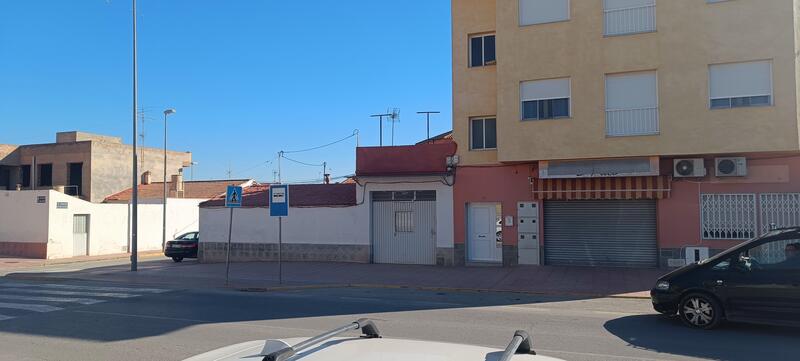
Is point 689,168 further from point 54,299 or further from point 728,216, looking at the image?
point 54,299

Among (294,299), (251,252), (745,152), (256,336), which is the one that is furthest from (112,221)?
(745,152)

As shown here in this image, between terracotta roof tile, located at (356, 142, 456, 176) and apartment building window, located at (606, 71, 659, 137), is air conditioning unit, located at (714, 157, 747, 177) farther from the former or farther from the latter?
terracotta roof tile, located at (356, 142, 456, 176)

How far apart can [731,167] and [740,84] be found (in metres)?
2.38

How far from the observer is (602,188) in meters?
18.0

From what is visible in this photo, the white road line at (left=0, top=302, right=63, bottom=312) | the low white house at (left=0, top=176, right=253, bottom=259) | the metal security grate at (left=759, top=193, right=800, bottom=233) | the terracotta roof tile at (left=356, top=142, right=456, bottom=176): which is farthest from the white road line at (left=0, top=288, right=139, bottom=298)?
the metal security grate at (left=759, top=193, right=800, bottom=233)

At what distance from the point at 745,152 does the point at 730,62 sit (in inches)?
101

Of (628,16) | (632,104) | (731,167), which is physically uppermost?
(628,16)

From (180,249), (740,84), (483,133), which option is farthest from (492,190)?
(180,249)

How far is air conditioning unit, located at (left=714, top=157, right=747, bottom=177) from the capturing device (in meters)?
16.3

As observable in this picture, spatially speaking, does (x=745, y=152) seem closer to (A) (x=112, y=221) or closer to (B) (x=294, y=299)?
(B) (x=294, y=299)

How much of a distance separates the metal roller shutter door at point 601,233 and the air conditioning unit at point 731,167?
2.11 meters

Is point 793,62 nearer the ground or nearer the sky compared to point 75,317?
nearer the sky

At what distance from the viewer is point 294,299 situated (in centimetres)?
1320

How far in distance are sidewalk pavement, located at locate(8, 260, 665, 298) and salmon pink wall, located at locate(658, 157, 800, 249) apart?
4.57ft
